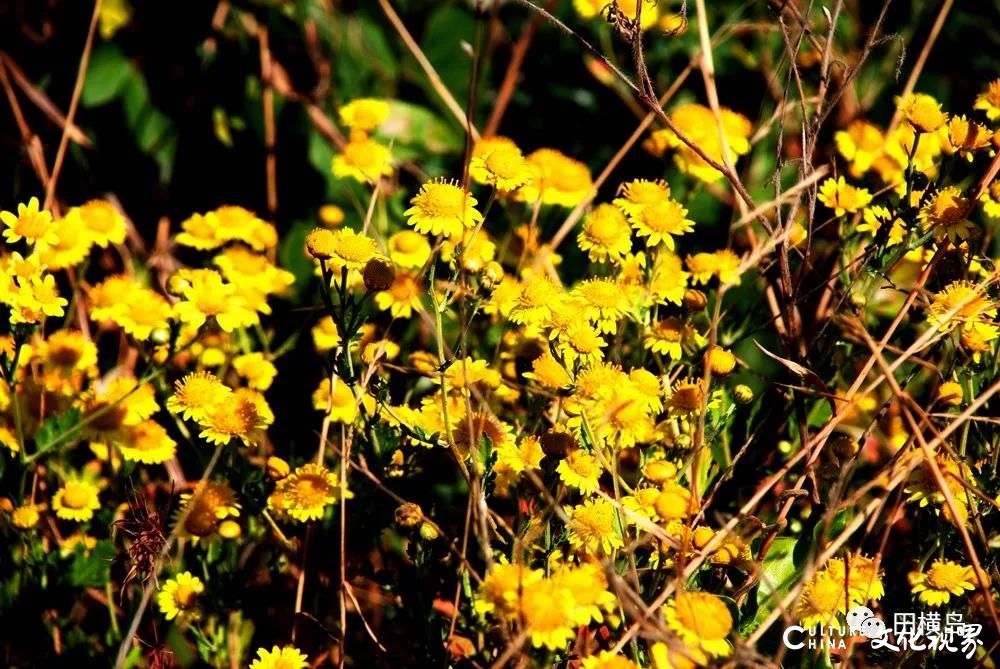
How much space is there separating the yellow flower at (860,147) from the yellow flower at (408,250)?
509 millimetres

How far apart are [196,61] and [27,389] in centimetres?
67

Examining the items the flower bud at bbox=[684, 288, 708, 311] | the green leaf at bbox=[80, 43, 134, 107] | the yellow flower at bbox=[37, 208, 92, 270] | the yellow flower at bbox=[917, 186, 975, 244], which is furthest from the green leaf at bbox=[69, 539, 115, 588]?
the yellow flower at bbox=[917, 186, 975, 244]

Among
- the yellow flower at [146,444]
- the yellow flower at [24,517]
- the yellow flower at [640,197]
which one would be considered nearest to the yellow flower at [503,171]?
the yellow flower at [640,197]

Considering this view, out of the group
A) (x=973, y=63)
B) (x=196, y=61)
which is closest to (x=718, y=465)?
(x=196, y=61)

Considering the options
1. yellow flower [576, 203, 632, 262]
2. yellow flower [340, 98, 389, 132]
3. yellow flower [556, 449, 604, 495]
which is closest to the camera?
yellow flower [556, 449, 604, 495]

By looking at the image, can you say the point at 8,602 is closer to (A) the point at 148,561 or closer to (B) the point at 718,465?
(A) the point at 148,561

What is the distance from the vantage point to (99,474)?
1.32 meters

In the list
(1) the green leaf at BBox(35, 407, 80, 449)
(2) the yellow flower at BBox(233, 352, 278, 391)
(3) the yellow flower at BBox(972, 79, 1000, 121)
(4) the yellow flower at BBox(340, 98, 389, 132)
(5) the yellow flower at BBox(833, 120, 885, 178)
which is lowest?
Answer: (1) the green leaf at BBox(35, 407, 80, 449)

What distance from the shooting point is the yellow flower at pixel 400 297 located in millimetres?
1138

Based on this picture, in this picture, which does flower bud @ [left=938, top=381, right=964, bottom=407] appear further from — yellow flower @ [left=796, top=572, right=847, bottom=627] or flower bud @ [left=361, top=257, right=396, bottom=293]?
flower bud @ [left=361, top=257, right=396, bottom=293]

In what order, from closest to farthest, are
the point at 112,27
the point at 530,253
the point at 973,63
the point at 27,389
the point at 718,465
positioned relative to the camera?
1. the point at 718,465
2. the point at 27,389
3. the point at 530,253
4. the point at 112,27
5. the point at 973,63

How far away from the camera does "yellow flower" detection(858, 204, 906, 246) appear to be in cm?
107

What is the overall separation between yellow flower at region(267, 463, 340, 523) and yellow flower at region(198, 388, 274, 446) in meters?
0.06

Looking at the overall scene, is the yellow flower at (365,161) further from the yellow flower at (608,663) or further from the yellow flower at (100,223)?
the yellow flower at (608,663)
